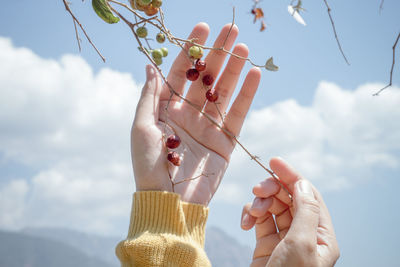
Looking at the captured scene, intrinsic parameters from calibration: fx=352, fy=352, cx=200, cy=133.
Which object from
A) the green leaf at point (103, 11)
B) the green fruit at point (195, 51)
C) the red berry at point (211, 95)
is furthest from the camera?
the red berry at point (211, 95)

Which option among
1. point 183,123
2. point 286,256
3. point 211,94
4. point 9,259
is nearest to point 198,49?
point 211,94

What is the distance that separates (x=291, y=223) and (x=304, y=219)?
0.16 metres

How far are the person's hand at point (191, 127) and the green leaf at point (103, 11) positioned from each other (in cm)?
37

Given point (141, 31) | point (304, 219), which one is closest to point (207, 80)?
point (141, 31)

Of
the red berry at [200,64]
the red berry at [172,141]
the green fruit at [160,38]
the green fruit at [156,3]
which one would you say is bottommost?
the red berry at [172,141]

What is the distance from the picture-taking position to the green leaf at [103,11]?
1046 millimetres

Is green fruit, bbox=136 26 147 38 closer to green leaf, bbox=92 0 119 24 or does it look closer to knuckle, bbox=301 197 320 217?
green leaf, bbox=92 0 119 24

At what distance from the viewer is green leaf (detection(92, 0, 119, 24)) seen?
1.05m

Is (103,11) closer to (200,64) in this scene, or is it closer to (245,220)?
(200,64)

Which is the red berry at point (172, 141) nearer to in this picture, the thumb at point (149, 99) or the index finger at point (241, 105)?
the thumb at point (149, 99)

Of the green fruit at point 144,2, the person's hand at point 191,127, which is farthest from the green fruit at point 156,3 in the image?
the person's hand at point 191,127

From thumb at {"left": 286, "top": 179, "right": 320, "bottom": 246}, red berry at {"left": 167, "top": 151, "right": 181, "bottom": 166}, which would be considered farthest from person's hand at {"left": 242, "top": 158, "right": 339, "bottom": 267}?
red berry at {"left": 167, "top": 151, "right": 181, "bottom": 166}

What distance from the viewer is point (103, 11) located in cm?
106

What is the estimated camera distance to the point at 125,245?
1.22m
